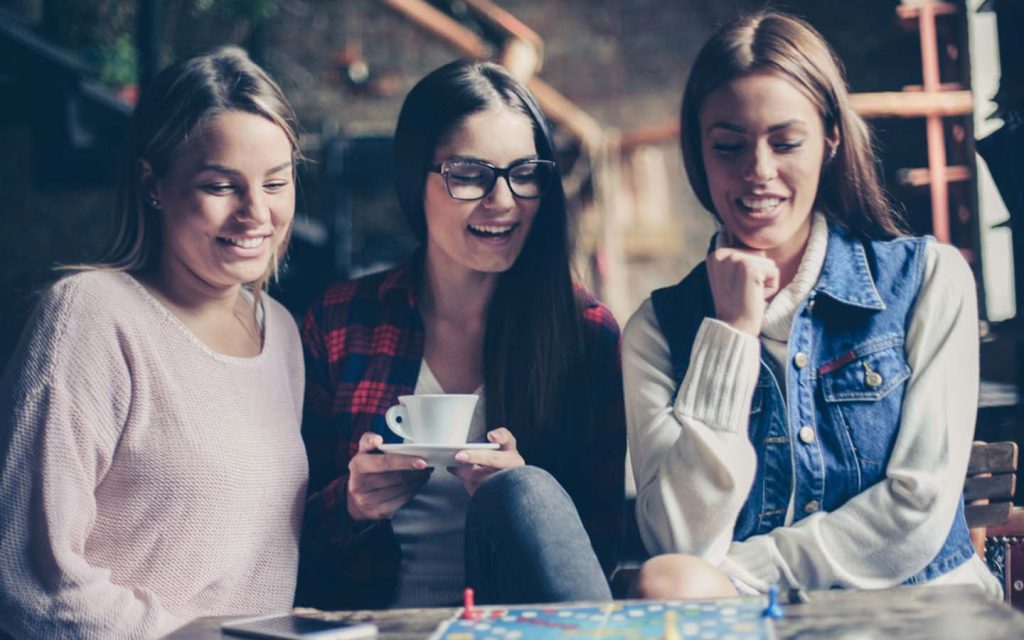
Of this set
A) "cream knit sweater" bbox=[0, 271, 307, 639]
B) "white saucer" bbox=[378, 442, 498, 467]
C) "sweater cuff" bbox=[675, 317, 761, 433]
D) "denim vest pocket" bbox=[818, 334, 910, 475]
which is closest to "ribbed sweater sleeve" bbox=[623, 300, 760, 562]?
"sweater cuff" bbox=[675, 317, 761, 433]

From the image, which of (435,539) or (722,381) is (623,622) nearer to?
(722,381)

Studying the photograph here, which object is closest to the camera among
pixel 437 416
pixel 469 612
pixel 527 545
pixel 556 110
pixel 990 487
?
pixel 469 612

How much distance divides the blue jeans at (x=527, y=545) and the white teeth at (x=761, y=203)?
509 millimetres

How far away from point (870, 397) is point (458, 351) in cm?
66

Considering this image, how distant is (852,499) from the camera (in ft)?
4.70

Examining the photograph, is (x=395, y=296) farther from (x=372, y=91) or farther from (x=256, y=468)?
(x=372, y=91)

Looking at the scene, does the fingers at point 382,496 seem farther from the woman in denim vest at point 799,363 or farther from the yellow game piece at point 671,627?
the yellow game piece at point 671,627

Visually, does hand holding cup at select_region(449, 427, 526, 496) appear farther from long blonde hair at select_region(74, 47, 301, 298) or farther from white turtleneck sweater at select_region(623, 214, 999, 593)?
long blonde hair at select_region(74, 47, 301, 298)

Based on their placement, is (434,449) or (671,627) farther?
(434,449)

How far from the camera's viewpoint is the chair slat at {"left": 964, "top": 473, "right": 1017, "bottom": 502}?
1.60 metres

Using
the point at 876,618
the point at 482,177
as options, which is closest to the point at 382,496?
the point at 482,177

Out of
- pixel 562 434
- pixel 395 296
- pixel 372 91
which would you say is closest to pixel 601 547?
pixel 562 434

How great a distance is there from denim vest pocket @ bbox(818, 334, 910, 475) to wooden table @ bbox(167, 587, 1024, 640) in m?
0.41

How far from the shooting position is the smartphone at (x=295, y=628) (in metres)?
1.01
